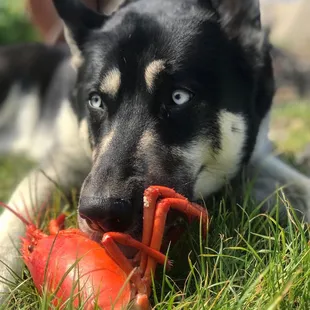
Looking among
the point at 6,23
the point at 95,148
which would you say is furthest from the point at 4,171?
the point at 6,23

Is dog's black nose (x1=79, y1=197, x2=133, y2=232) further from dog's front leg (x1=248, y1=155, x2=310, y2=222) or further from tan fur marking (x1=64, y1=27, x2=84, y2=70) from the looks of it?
tan fur marking (x1=64, y1=27, x2=84, y2=70)

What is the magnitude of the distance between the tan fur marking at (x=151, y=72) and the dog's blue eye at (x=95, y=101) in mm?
234

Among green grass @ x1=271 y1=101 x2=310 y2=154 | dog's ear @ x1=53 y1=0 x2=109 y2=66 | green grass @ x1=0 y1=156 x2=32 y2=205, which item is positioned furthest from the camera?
green grass @ x1=271 y1=101 x2=310 y2=154

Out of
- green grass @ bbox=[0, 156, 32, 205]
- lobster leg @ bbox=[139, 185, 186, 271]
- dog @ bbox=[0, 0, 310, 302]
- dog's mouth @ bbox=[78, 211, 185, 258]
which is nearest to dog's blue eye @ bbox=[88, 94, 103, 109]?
dog @ bbox=[0, 0, 310, 302]

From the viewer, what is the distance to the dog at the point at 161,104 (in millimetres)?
1701

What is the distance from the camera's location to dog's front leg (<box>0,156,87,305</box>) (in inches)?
69.6

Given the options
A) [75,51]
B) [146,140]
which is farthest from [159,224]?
[75,51]

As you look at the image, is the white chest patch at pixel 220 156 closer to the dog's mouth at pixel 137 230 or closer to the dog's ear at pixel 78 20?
the dog's mouth at pixel 137 230

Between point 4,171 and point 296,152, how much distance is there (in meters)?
1.84

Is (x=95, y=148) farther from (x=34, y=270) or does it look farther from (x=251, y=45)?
(x=251, y=45)

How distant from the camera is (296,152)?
3566mm

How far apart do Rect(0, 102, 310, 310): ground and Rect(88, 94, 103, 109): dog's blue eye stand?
0.57 meters

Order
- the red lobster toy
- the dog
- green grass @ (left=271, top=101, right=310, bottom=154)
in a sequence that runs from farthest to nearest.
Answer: green grass @ (left=271, top=101, right=310, bottom=154)
the dog
the red lobster toy

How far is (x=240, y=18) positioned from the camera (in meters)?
2.09
